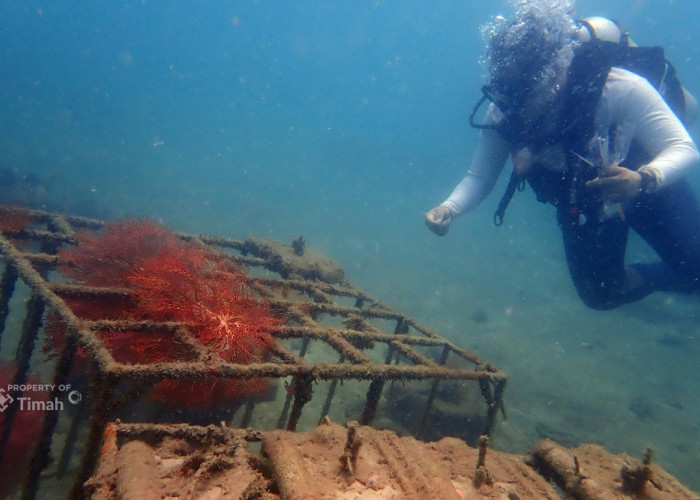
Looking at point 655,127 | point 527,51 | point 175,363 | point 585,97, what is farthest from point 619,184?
point 175,363

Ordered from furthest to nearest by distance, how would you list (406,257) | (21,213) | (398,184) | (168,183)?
(398,184), (168,183), (406,257), (21,213)

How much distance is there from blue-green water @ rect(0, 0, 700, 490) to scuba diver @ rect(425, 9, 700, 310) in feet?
16.2

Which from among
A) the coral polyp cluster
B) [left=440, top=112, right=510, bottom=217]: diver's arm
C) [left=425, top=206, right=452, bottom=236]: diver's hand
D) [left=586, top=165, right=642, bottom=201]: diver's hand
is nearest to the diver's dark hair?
[left=440, top=112, right=510, bottom=217]: diver's arm

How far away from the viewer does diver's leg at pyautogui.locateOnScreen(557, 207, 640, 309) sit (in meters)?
6.04

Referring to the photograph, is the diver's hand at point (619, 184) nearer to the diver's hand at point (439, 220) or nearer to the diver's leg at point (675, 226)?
the diver's leg at point (675, 226)

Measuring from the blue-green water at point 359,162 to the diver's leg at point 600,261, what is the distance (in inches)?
146

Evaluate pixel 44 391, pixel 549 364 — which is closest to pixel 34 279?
pixel 44 391

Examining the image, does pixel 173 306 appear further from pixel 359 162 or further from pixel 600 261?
pixel 359 162

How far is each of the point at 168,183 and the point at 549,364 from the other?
36.7 metres

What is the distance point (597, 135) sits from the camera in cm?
518

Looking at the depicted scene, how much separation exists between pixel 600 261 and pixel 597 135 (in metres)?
2.16

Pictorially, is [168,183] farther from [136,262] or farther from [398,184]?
[398,184]

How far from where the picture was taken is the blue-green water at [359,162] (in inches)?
579

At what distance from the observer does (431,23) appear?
14688 cm
